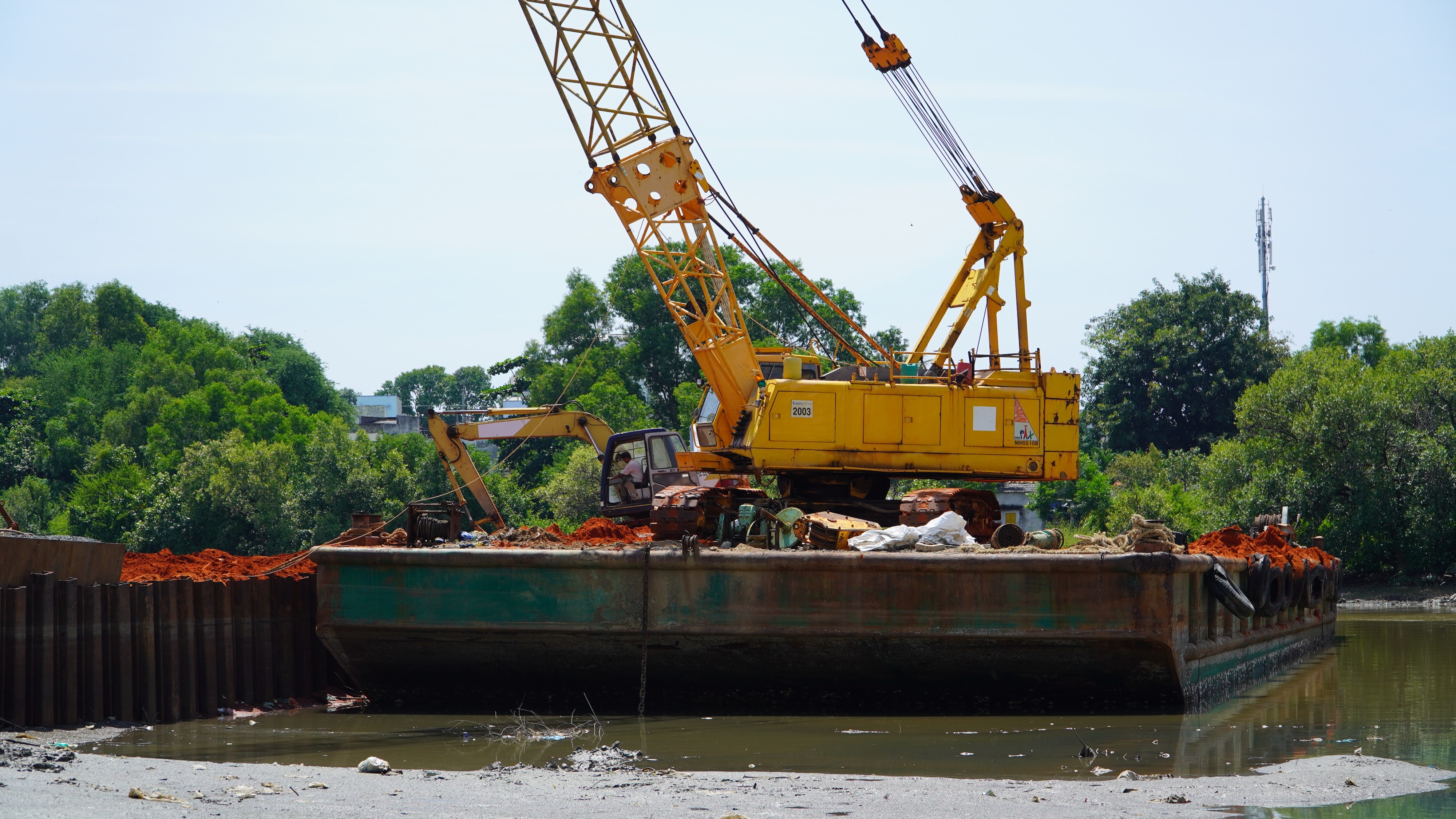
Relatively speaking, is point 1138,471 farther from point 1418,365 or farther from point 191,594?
point 191,594

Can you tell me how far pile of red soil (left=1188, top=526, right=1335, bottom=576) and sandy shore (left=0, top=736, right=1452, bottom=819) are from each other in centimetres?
507

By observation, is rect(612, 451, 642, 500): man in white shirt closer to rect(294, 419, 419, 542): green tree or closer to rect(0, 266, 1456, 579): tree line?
rect(0, 266, 1456, 579): tree line

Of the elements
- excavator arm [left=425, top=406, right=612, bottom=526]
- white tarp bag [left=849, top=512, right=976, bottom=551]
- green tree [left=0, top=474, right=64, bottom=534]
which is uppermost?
excavator arm [left=425, top=406, right=612, bottom=526]

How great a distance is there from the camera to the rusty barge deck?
12.6 meters

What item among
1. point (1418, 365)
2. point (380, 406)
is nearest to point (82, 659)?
point (1418, 365)

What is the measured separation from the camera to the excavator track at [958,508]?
15.9 metres

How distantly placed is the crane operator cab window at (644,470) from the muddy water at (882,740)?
675 cm

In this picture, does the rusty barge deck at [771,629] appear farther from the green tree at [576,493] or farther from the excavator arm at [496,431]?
the green tree at [576,493]

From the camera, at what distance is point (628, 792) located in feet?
30.1

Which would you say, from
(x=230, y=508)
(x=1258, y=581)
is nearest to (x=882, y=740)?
(x=1258, y=581)

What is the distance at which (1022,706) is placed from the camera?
13.5 m

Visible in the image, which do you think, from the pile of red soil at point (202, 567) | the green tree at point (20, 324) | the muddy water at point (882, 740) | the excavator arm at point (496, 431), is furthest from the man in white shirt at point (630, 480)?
the green tree at point (20, 324)

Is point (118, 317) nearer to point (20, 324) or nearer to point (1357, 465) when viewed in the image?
point (20, 324)

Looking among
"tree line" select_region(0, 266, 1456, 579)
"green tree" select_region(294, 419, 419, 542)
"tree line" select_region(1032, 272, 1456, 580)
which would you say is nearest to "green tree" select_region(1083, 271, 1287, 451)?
"tree line" select_region(0, 266, 1456, 579)
